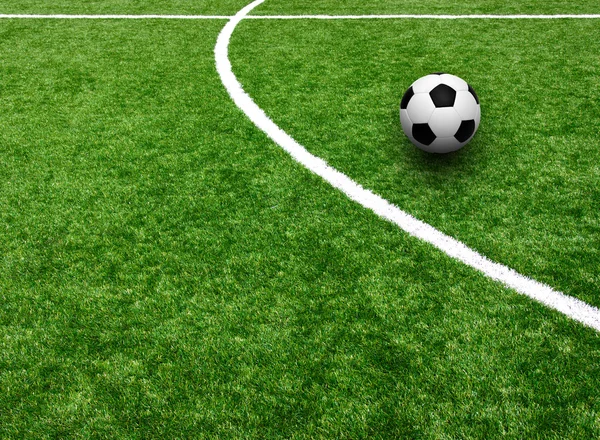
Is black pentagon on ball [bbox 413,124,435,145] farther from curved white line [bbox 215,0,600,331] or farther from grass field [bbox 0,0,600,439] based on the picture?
curved white line [bbox 215,0,600,331]

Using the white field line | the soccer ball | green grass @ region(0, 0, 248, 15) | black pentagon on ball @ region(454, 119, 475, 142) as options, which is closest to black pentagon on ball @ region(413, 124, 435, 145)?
the soccer ball

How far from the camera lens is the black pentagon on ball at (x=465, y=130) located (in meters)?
3.12

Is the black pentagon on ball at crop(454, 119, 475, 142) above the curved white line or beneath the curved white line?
above

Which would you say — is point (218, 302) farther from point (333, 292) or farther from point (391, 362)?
point (391, 362)

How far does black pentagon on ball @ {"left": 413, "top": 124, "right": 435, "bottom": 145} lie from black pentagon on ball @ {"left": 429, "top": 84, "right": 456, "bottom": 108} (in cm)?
18

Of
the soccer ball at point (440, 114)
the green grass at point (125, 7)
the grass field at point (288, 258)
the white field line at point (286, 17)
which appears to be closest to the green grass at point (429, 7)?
the white field line at point (286, 17)

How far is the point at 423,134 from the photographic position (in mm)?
3156

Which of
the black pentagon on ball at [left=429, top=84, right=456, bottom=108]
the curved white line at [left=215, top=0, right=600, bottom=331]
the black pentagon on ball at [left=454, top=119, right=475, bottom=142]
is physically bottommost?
the curved white line at [left=215, top=0, right=600, bottom=331]

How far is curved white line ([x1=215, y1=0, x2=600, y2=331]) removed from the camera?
2225 millimetres

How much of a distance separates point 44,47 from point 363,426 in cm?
578

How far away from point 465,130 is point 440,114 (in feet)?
0.68

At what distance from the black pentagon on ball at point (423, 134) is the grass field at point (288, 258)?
206 millimetres

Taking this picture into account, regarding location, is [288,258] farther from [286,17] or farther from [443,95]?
[286,17]

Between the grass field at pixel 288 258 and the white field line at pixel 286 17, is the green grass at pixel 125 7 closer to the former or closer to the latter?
the white field line at pixel 286 17
